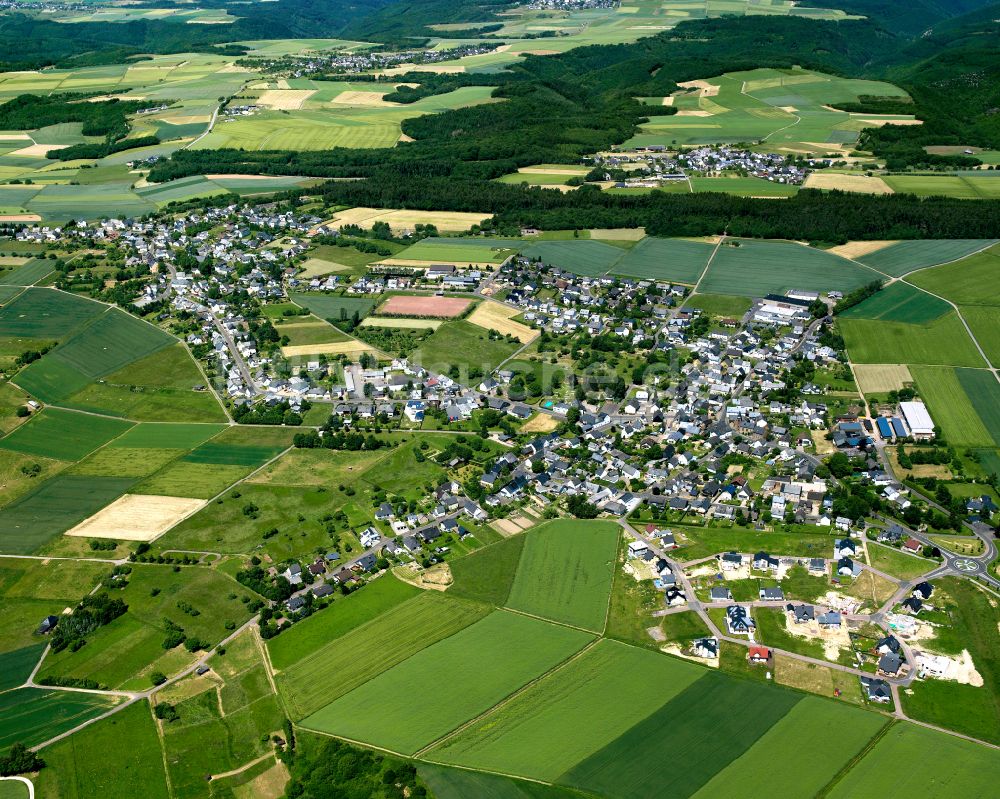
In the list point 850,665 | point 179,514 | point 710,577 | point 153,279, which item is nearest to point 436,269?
point 153,279

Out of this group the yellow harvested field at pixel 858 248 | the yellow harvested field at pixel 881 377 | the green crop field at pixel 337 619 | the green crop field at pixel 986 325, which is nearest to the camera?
the green crop field at pixel 337 619

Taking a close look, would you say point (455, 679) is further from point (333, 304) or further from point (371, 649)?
point (333, 304)

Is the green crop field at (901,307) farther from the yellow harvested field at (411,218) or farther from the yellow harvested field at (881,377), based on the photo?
the yellow harvested field at (411,218)

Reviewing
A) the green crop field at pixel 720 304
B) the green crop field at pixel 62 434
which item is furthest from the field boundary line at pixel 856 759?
the green crop field at pixel 62 434

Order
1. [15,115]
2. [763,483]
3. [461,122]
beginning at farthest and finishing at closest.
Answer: [15,115] → [461,122] → [763,483]

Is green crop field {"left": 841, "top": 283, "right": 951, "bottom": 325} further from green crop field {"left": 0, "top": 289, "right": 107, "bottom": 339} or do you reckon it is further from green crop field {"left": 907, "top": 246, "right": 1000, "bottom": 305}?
green crop field {"left": 0, "top": 289, "right": 107, "bottom": 339}

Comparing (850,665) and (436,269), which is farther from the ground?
(436,269)

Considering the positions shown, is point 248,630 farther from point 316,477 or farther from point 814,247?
point 814,247

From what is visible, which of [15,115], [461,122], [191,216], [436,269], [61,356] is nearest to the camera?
[61,356]
